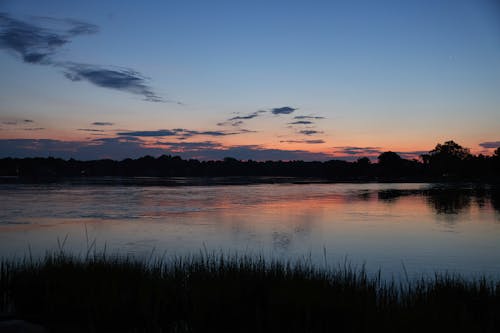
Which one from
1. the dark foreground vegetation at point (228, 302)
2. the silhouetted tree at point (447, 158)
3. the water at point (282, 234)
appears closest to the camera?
the dark foreground vegetation at point (228, 302)

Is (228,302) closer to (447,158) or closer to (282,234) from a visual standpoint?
(282,234)

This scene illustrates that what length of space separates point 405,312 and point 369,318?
61cm

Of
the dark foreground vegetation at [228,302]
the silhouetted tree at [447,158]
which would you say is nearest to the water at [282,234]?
the dark foreground vegetation at [228,302]

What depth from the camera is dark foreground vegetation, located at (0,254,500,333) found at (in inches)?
286

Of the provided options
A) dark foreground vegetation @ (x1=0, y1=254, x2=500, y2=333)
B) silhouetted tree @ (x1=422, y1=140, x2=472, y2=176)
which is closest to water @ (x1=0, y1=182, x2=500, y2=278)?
dark foreground vegetation @ (x1=0, y1=254, x2=500, y2=333)

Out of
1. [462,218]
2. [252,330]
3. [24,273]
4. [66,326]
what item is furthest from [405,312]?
[462,218]

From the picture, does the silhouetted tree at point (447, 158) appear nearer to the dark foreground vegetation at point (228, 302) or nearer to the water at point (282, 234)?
the water at point (282, 234)

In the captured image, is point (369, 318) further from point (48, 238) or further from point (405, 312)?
point (48, 238)

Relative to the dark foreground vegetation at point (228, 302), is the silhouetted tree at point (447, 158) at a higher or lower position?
higher

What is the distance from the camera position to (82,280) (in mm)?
8977

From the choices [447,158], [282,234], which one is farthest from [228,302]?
[447,158]

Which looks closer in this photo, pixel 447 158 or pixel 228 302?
pixel 228 302

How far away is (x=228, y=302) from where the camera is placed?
821 centimetres

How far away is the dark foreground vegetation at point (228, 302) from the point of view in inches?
286
